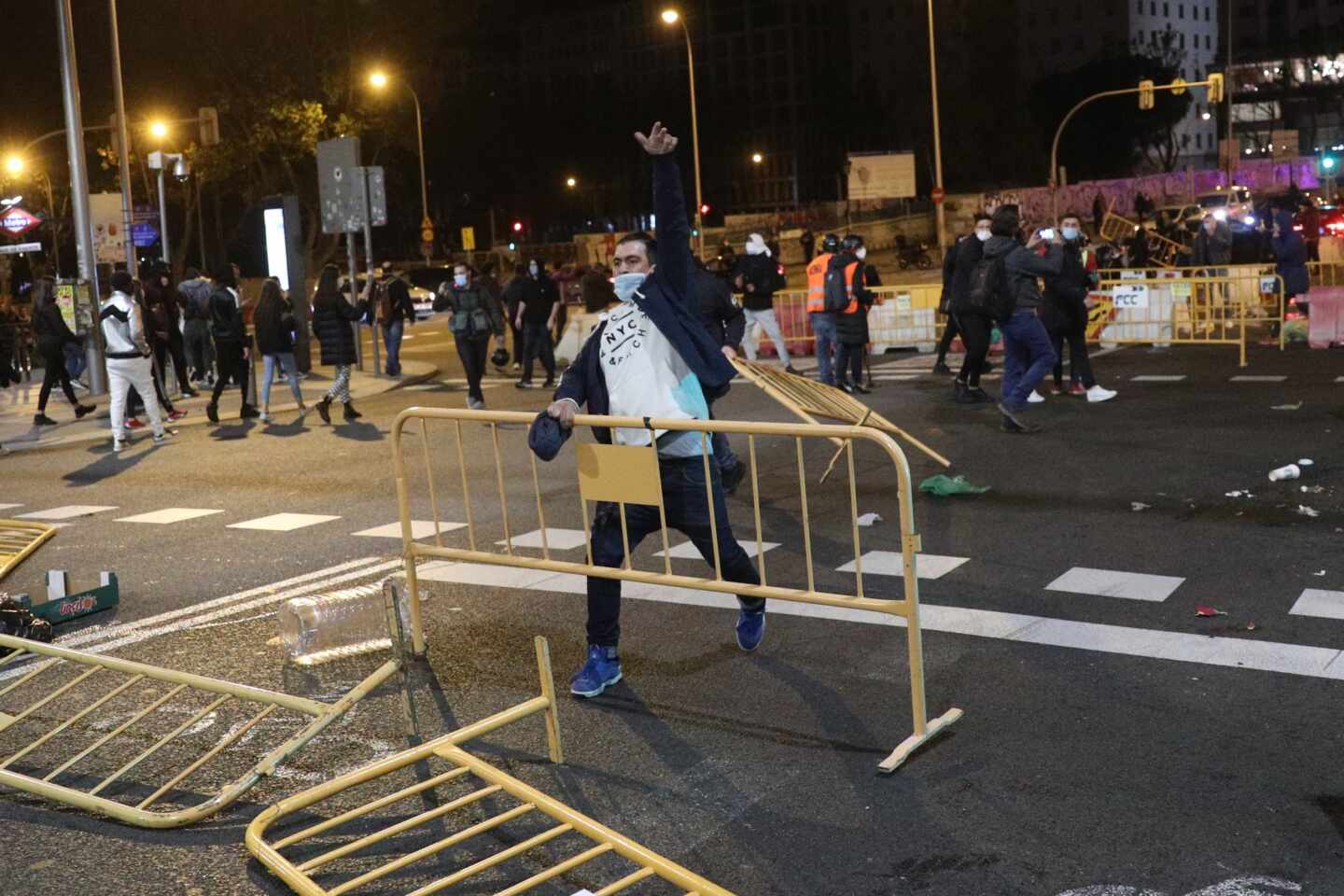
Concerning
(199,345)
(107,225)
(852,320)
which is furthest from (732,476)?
(107,225)

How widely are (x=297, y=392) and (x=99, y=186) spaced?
98.3 ft

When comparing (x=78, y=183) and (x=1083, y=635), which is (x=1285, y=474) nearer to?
(x=1083, y=635)

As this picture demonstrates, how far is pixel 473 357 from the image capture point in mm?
17656

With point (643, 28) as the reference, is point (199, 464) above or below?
below

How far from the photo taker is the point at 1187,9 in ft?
471

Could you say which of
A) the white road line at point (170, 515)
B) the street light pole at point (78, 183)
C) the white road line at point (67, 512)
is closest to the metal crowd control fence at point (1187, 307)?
the white road line at point (170, 515)

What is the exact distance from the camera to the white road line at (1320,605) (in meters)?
6.80


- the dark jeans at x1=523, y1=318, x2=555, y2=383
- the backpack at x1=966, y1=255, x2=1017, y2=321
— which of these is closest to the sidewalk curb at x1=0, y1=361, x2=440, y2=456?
the dark jeans at x1=523, y1=318, x2=555, y2=383

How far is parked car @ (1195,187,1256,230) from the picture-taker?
93.9 ft

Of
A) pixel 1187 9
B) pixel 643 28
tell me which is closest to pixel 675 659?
pixel 643 28

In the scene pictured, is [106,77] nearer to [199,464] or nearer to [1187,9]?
[199,464]

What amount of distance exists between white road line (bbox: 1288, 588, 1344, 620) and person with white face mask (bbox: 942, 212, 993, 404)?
23.9 feet

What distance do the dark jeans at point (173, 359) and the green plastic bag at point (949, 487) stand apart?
11.7m

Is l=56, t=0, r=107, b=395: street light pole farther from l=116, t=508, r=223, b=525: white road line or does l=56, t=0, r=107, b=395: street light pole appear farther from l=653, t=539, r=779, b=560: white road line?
l=653, t=539, r=779, b=560: white road line
